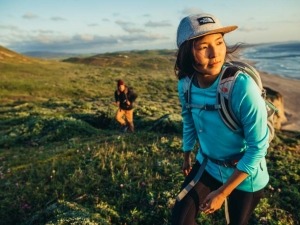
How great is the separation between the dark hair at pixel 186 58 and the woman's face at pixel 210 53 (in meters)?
0.08

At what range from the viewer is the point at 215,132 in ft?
11.9

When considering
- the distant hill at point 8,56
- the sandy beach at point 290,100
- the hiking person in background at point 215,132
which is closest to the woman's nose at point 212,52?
the hiking person in background at point 215,132

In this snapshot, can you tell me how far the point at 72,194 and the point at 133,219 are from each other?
1.68 m

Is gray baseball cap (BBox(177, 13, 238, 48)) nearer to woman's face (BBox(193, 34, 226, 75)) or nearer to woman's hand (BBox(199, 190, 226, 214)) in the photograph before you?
woman's face (BBox(193, 34, 226, 75))

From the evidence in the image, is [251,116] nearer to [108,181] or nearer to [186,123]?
[186,123]

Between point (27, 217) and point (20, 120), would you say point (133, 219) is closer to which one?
point (27, 217)

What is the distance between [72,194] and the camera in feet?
24.8

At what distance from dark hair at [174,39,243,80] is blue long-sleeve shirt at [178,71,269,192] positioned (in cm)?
16

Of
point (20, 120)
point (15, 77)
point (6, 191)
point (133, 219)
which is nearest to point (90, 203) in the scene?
point (133, 219)

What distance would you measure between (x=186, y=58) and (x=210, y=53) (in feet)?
1.06

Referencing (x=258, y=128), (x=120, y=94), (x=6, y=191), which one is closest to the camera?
(x=258, y=128)

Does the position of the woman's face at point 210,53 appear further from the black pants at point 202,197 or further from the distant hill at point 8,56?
the distant hill at point 8,56

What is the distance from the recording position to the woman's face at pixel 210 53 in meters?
3.39

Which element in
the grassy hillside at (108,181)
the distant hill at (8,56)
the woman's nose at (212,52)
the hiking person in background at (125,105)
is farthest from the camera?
the distant hill at (8,56)
